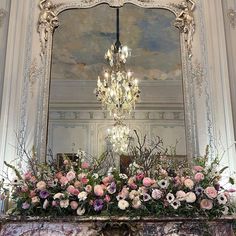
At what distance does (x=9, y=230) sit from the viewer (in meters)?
3.02

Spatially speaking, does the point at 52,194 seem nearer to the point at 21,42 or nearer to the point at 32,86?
the point at 32,86

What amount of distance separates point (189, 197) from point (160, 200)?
237 mm

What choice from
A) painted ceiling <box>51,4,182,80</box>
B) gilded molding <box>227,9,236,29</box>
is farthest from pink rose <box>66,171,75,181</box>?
gilded molding <box>227,9,236,29</box>

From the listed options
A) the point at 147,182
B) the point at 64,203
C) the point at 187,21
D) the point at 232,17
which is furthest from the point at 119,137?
the point at 232,17

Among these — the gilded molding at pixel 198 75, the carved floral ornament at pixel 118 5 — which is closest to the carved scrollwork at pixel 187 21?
the carved floral ornament at pixel 118 5

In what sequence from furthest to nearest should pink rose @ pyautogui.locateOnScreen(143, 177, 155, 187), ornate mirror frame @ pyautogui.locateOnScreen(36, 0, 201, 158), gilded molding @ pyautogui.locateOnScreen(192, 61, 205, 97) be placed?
gilded molding @ pyautogui.locateOnScreen(192, 61, 205, 97) < ornate mirror frame @ pyautogui.locateOnScreen(36, 0, 201, 158) < pink rose @ pyautogui.locateOnScreen(143, 177, 155, 187)

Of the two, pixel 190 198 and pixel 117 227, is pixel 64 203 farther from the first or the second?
pixel 190 198

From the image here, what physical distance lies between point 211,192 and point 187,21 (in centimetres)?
215

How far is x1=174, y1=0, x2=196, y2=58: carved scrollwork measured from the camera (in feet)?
13.8

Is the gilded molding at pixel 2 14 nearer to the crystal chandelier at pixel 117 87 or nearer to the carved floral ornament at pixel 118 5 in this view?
the carved floral ornament at pixel 118 5

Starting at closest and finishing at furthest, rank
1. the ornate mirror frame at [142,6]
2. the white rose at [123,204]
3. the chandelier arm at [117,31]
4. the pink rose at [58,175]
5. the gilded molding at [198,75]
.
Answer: the white rose at [123,204] < the pink rose at [58,175] < the ornate mirror frame at [142,6] < the gilded molding at [198,75] < the chandelier arm at [117,31]

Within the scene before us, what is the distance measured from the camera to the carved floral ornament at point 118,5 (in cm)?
419

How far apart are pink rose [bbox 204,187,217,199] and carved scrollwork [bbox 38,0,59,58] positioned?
94.4 inches

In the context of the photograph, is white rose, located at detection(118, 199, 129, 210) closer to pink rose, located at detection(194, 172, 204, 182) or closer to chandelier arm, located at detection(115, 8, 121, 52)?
pink rose, located at detection(194, 172, 204, 182)
